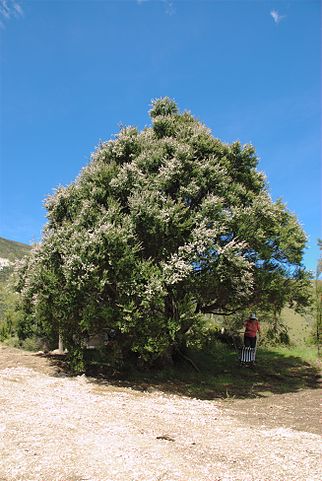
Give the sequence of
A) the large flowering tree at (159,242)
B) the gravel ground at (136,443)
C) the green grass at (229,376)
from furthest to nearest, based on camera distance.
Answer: the green grass at (229,376) < the large flowering tree at (159,242) < the gravel ground at (136,443)

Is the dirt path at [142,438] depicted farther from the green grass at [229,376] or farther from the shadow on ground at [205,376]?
the green grass at [229,376]

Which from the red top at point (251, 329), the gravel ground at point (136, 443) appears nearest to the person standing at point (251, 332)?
the red top at point (251, 329)

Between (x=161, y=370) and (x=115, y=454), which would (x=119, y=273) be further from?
(x=115, y=454)

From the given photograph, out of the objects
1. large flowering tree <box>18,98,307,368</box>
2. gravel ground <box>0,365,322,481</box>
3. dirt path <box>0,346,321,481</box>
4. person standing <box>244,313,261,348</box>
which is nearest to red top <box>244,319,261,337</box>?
person standing <box>244,313,261,348</box>

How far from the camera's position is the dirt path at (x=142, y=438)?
596 centimetres

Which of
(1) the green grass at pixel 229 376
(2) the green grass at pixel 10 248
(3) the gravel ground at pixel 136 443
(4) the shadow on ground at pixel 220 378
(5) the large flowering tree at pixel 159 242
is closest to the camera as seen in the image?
(3) the gravel ground at pixel 136 443

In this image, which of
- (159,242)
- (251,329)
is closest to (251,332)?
(251,329)

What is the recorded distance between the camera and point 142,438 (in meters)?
7.53

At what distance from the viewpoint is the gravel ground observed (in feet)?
19.4

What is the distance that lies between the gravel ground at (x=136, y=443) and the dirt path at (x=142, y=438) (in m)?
0.02

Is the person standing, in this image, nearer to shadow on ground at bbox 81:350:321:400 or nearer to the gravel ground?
shadow on ground at bbox 81:350:321:400

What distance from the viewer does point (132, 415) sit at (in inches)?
374

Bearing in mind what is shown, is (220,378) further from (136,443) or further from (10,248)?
(10,248)

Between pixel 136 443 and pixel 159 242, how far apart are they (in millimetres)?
8872
